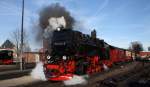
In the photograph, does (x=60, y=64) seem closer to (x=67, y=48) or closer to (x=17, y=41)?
(x=67, y=48)

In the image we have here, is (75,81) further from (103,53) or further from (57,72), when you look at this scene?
(103,53)

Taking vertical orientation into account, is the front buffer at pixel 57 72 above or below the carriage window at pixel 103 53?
below

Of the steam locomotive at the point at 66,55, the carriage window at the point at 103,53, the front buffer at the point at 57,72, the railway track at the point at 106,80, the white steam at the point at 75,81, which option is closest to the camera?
the railway track at the point at 106,80

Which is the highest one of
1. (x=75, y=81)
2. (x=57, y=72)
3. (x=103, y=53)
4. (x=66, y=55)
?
(x=103, y=53)

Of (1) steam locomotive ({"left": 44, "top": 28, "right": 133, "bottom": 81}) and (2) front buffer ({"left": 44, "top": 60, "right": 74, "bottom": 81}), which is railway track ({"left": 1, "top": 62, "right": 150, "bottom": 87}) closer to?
(2) front buffer ({"left": 44, "top": 60, "right": 74, "bottom": 81})

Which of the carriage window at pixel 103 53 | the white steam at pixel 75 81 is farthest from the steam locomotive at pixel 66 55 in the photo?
the carriage window at pixel 103 53

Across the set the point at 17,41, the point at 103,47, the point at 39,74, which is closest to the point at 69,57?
the point at 39,74

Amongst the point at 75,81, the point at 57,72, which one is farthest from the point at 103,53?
the point at 57,72

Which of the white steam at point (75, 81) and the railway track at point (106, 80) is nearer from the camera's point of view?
the railway track at point (106, 80)

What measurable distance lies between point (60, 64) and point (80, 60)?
2.49 m

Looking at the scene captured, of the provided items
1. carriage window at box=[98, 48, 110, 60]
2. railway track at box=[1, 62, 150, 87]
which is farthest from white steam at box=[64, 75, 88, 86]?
carriage window at box=[98, 48, 110, 60]

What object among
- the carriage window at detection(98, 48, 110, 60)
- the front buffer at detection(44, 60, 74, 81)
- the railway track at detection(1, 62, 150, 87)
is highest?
the carriage window at detection(98, 48, 110, 60)

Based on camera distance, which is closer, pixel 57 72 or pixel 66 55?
pixel 57 72

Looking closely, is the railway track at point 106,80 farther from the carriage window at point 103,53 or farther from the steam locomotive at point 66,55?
the carriage window at point 103,53
